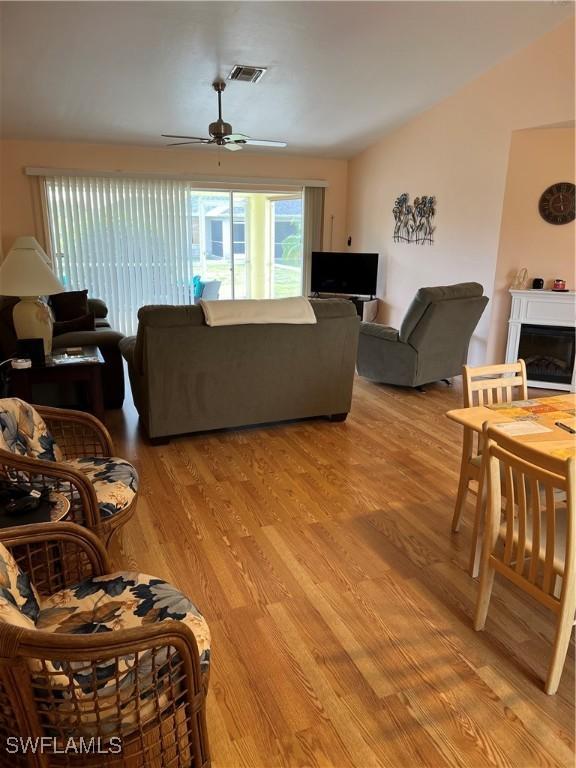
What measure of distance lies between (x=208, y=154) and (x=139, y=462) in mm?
5077

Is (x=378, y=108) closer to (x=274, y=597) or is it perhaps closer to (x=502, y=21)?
(x=502, y=21)

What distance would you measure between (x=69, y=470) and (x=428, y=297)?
3573 millimetres

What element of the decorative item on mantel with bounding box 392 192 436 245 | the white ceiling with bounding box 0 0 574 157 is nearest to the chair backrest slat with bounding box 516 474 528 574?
the white ceiling with bounding box 0 0 574 157

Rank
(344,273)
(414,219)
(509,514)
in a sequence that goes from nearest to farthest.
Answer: (509,514), (414,219), (344,273)

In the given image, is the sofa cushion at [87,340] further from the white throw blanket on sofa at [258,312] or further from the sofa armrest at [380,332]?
the sofa armrest at [380,332]

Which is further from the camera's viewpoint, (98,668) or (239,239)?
(239,239)

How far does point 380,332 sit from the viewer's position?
16.5 feet

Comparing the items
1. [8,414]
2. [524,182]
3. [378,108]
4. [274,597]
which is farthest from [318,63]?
[274,597]

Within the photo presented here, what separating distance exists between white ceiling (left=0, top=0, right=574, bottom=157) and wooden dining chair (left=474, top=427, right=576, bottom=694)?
360 cm

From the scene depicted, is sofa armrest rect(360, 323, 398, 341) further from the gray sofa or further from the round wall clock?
the round wall clock

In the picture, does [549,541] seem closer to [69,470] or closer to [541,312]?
[69,470]

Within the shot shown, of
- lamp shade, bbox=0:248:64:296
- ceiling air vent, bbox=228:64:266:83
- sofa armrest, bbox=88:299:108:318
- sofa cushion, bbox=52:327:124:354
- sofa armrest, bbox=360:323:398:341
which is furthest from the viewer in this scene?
sofa armrest, bbox=88:299:108:318

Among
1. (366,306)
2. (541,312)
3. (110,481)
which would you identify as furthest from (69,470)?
(366,306)

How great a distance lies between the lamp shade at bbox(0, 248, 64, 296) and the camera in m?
3.05
